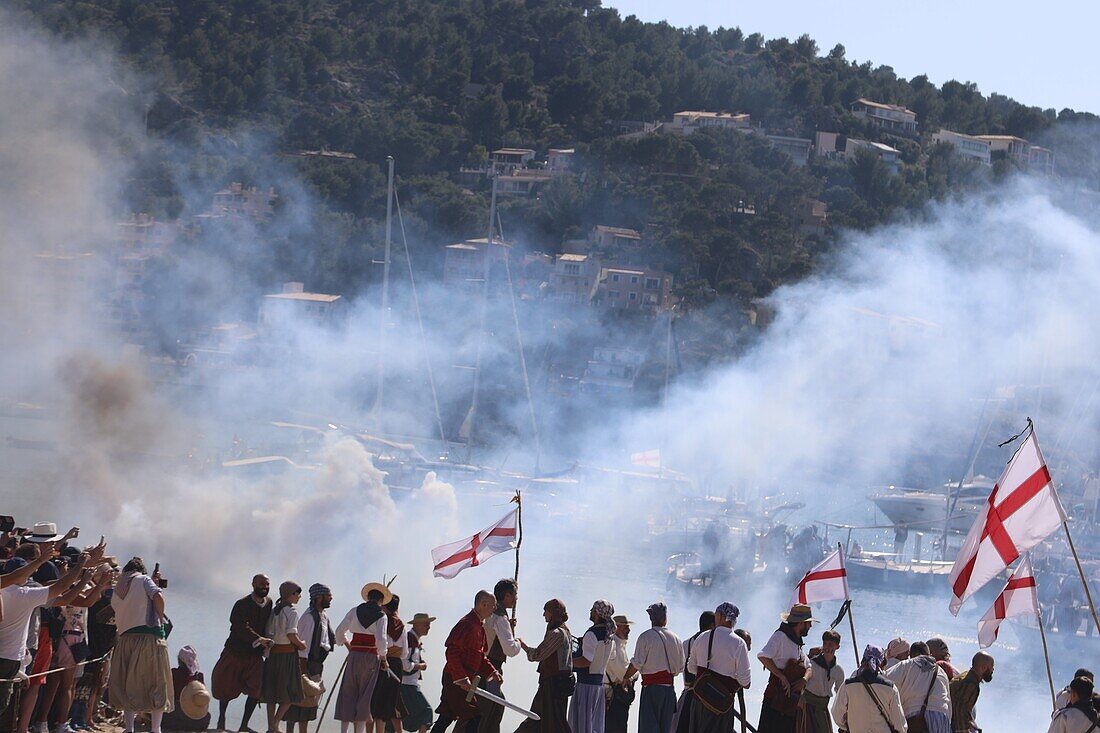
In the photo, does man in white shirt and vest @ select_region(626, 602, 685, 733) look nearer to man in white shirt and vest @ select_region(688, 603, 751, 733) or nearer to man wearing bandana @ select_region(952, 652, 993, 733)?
man in white shirt and vest @ select_region(688, 603, 751, 733)

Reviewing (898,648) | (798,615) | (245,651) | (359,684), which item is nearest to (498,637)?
(359,684)

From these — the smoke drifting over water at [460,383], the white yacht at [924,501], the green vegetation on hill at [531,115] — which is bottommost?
the white yacht at [924,501]

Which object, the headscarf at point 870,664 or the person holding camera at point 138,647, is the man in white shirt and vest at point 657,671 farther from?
the person holding camera at point 138,647

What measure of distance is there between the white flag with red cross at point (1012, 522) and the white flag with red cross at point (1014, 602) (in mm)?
299

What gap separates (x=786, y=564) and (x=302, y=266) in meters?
41.2

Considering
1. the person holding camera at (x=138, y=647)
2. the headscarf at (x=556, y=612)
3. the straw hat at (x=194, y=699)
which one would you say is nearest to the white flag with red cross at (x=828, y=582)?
the headscarf at (x=556, y=612)

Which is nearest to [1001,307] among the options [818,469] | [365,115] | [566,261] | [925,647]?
[818,469]

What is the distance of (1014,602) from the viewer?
11.8 metres

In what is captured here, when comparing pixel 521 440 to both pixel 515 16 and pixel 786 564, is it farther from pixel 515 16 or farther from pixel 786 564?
pixel 515 16

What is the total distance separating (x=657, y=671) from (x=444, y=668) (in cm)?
153

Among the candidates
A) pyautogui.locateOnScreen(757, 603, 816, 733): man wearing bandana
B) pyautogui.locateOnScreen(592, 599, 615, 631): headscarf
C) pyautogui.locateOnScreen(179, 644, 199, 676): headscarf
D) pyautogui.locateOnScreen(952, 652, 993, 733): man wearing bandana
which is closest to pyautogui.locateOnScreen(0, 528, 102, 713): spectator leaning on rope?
pyautogui.locateOnScreen(179, 644, 199, 676): headscarf

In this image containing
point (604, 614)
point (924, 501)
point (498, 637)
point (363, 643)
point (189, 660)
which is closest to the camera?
point (498, 637)

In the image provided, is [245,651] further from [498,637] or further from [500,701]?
[500,701]

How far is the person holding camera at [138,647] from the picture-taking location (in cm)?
1034
